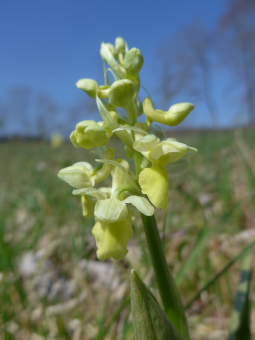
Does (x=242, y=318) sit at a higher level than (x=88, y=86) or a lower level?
lower

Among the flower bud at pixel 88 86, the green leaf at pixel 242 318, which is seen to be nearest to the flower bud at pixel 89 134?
the flower bud at pixel 88 86

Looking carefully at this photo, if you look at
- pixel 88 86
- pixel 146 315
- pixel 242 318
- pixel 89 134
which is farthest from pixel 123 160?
pixel 242 318

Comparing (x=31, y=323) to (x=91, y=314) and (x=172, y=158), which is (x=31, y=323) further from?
(x=172, y=158)

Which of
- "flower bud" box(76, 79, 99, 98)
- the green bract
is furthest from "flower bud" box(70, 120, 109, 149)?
"flower bud" box(76, 79, 99, 98)

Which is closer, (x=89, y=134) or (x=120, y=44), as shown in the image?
(x=89, y=134)

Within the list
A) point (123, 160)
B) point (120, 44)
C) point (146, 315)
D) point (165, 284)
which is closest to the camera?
point (146, 315)

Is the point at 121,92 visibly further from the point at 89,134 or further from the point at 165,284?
the point at 165,284

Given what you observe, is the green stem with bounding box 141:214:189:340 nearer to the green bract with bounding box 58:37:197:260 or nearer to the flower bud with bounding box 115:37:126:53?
the green bract with bounding box 58:37:197:260
